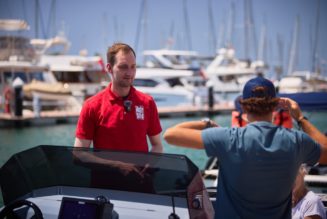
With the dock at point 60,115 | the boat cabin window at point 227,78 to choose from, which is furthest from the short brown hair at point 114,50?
the boat cabin window at point 227,78

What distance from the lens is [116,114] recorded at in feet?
12.2

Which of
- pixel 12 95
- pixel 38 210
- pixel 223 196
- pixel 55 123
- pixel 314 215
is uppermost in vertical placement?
pixel 223 196

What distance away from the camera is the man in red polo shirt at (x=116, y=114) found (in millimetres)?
3695

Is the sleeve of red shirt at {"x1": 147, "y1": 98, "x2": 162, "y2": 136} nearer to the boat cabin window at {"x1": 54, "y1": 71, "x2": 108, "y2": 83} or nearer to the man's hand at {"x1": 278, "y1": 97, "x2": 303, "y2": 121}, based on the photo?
the man's hand at {"x1": 278, "y1": 97, "x2": 303, "y2": 121}

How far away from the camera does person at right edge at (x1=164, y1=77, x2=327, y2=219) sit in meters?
2.47

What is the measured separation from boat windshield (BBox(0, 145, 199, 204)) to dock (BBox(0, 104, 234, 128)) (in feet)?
72.6

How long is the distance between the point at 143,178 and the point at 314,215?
1.26 metres

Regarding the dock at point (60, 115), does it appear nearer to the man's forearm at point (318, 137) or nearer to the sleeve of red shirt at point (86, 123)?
the sleeve of red shirt at point (86, 123)

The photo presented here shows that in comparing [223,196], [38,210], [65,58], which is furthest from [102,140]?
[65,58]

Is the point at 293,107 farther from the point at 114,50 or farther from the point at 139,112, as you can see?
the point at 114,50

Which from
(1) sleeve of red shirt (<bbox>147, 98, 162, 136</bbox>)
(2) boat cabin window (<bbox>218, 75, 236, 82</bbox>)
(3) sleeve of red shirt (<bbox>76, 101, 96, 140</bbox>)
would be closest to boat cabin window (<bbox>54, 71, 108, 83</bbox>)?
(2) boat cabin window (<bbox>218, 75, 236, 82</bbox>)

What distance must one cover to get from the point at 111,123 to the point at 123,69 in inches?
15.8

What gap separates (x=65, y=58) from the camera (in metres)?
39.6

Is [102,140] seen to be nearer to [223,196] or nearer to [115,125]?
[115,125]
